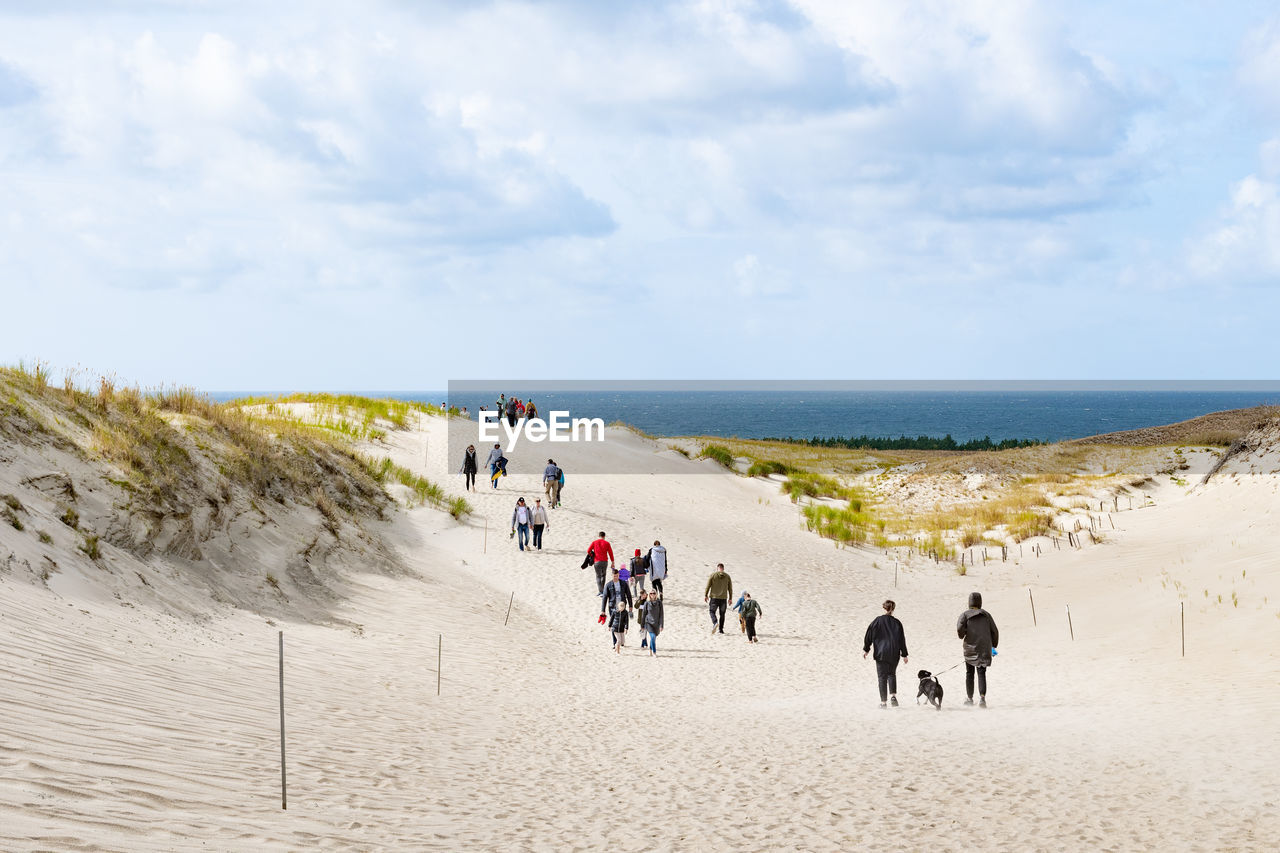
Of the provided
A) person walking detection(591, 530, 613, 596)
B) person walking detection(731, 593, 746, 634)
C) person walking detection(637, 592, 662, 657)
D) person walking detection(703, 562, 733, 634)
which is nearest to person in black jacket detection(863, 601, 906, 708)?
person walking detection(637, 592, 662, 657)

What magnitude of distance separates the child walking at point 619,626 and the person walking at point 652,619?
40 centimetres

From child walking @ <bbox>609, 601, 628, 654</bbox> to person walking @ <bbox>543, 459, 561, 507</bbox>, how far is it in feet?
37.3

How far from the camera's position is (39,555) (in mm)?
12602

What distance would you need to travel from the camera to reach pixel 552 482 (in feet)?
94.8

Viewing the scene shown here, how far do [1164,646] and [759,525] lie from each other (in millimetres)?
16058

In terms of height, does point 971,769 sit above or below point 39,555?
below

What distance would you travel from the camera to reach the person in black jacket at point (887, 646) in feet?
42.5

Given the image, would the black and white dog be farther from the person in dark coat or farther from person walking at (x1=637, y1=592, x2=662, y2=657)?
person walking at (x1=637, y1=592, x2=662, y2=657)

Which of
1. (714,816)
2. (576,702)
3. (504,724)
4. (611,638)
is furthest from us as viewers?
(611,638)

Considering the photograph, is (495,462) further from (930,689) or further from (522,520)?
(930,689)

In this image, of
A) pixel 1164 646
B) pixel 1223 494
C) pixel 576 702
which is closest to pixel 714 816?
pixel 576 702

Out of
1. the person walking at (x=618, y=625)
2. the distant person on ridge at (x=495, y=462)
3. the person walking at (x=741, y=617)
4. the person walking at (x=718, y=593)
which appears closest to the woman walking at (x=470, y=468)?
the distant person on ridge at (x=495, y=462)

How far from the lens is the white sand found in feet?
24.5

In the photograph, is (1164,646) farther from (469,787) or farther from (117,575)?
(117,575)
